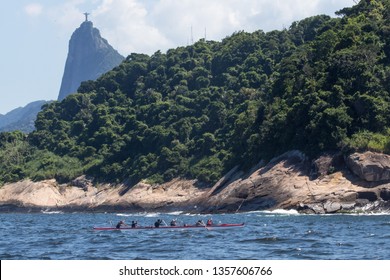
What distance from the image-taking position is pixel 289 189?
3521 inches

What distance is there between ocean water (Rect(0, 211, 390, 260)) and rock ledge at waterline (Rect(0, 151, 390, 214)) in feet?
43.5

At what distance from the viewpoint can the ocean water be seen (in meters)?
44.2

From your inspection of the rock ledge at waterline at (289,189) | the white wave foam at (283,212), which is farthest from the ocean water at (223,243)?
the white wave foam at (283,212)

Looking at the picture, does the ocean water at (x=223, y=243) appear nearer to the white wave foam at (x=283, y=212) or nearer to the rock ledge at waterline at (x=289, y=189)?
the rock ledge at waterline at (x=289, y=189)

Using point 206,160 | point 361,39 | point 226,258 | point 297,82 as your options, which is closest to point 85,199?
point 206,160

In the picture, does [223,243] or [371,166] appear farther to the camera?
[371,166]

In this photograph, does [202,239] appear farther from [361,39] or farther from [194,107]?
[194,107]

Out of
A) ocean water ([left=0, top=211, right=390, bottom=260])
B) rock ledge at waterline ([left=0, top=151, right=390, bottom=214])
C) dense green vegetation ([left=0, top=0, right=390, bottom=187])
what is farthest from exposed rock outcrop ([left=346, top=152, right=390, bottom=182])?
ocean water ([left=0, top=211, right=390, bottom=260])

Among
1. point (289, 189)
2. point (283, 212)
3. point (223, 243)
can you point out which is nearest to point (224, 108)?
point (289, 189)

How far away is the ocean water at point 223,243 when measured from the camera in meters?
44.2

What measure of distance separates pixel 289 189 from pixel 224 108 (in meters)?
47.9

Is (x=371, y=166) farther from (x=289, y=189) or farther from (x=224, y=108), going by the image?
(x=224, y=108)

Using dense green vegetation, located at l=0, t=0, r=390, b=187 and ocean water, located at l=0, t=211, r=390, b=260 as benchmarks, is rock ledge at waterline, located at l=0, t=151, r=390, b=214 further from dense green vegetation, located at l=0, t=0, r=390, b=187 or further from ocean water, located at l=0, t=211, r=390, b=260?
ocean water, located at l=0, t=211, r=390, b=260

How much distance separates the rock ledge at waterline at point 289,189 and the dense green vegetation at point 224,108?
2.14 meters
